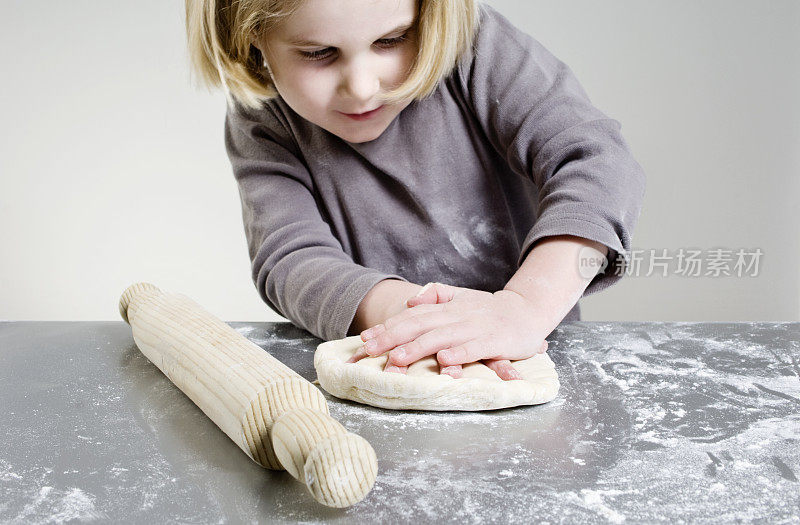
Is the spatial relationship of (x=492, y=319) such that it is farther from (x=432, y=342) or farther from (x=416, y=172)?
(x=416, y=172)

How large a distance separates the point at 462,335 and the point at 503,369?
0.17ft

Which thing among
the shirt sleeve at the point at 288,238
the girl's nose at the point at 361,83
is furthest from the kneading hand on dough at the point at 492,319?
the girl's nose at the point at 361,83

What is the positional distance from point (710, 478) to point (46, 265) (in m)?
2.49

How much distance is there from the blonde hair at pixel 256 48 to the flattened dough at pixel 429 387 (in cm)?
38

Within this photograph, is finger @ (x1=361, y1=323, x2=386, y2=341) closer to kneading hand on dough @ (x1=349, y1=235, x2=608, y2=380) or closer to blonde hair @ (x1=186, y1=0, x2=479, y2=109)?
kneading hand on dough @ (x1=349, y1=235, x2=608, y2=380)

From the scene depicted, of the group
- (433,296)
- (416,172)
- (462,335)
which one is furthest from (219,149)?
(462,335)

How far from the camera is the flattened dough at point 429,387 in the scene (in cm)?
69

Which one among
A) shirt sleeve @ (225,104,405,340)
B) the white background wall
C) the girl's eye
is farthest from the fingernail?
the white background wall

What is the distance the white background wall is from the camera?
2.15 m

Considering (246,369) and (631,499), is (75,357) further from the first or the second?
(631,499)

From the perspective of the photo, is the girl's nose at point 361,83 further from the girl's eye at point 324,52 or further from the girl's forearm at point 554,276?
the girl's forearm at point 554,276

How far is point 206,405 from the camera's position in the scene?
68cm

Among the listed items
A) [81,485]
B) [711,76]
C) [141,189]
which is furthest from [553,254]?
[141,189]

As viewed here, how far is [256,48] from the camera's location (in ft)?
3.49
